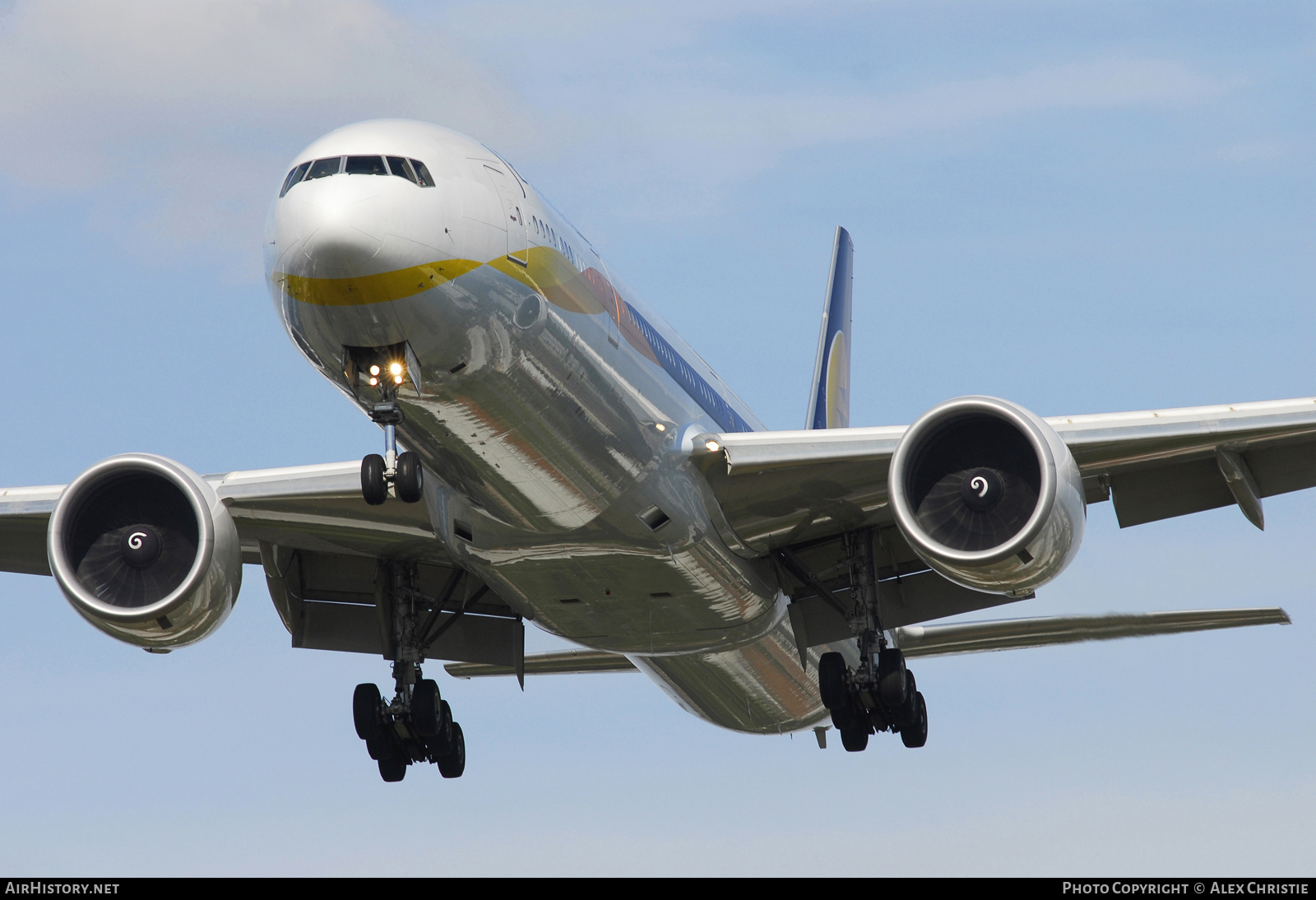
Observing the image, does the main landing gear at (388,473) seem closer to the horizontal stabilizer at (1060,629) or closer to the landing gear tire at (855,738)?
the landing gear tire at (855,738)

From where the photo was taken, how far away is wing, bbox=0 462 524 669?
18.6 meters

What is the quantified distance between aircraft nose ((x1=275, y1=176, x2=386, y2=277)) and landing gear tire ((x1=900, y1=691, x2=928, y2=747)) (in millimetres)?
9456

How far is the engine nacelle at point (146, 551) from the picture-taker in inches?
708

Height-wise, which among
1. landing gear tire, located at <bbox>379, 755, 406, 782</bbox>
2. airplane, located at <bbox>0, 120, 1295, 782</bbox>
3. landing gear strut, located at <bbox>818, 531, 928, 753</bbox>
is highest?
airplane, located at <bbox>0, 120, 1295, 782</bbox>

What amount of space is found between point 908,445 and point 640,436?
8.54 ft

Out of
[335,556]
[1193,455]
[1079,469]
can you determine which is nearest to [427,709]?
[335,556]

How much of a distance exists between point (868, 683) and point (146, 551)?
26.5 feet

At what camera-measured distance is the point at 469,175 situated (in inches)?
588

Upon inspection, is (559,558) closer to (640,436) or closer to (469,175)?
(640,436)

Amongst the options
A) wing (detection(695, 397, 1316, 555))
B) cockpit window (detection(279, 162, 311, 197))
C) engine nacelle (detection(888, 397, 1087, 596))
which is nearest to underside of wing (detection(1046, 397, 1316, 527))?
wing (detection(695, 397, 1316, 555))

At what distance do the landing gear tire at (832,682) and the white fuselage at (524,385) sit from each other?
858 mm

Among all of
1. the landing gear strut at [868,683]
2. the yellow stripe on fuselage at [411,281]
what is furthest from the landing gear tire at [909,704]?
the yellow stripe on fuselage at [411,281]

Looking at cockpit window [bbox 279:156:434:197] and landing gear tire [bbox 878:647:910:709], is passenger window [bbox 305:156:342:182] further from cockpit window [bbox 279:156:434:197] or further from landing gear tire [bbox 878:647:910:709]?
landing gear tire [bbox 878:647:910:709]

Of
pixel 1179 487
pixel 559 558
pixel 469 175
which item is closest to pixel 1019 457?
pixel 1179 487
